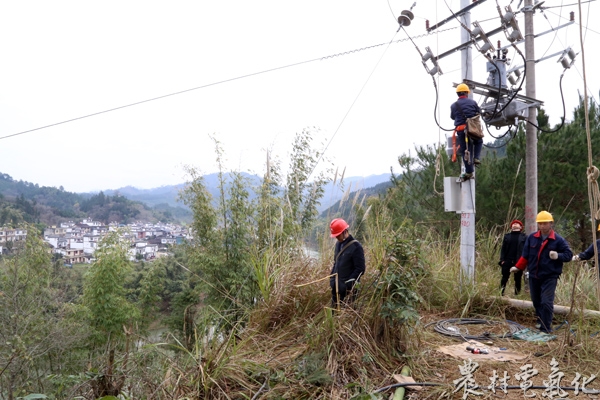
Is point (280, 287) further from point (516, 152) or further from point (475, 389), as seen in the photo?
point (516, 152)

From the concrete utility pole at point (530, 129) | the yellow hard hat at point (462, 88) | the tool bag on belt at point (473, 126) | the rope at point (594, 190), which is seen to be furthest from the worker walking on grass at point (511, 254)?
the rope at point (594, 190)

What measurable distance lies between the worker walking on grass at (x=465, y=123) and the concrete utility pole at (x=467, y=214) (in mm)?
121

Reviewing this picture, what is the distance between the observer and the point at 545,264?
451 cm

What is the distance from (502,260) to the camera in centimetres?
585

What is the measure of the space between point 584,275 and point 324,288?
151 inches

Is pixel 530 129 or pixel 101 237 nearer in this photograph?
pixel 530 129

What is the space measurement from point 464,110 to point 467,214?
1379 millimetres

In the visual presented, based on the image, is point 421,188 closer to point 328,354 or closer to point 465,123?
point 465,123

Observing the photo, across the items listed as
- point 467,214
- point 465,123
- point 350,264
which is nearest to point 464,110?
point 465,123

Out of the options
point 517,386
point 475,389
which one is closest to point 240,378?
point 475,389

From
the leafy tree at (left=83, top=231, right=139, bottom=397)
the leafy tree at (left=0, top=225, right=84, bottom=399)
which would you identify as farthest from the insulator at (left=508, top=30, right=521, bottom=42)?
the leafy tree at (left=83, top=231, right=139, bottom=397)

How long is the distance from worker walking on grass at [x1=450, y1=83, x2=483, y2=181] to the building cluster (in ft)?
55.9

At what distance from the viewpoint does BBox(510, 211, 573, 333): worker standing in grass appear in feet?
14.6

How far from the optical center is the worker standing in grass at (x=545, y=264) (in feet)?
14.6
